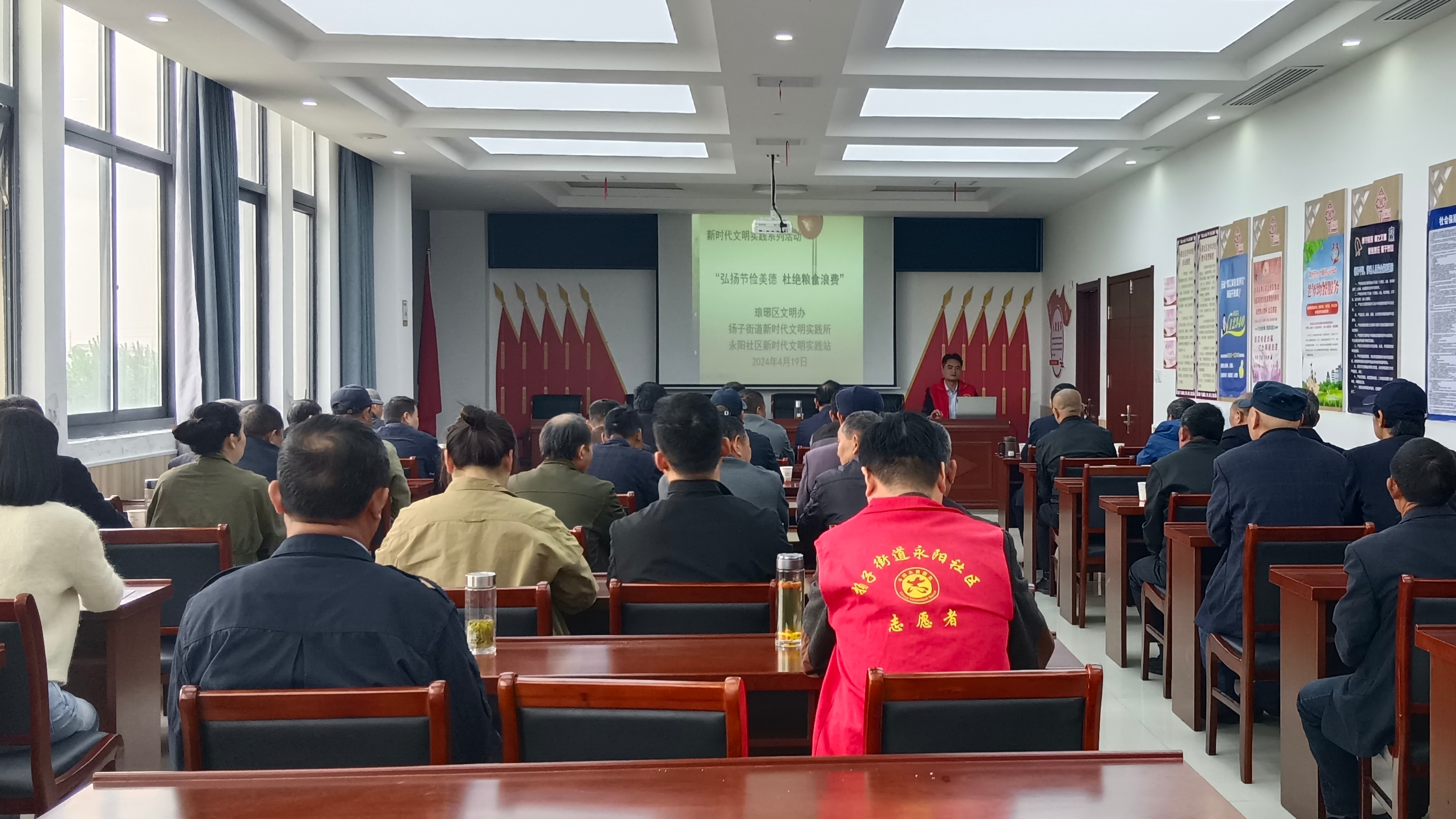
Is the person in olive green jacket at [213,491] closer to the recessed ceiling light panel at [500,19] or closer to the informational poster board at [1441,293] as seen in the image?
the recessed ceiling light panel at [500,19]

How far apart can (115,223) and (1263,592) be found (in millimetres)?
5796

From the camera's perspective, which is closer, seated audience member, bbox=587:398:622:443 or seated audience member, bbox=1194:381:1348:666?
seated audience member, bbox=1194:381:1348:666

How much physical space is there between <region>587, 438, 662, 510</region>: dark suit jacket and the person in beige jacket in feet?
5.13

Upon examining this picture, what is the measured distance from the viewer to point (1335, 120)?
6059mm

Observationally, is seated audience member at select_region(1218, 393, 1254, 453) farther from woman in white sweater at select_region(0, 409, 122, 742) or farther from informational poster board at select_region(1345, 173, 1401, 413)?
woman in white sweater at select_region(0, 409, 122, 742)

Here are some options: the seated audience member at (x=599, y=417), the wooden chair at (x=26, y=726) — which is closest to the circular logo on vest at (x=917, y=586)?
the wooden chair at (x=26, y=726)

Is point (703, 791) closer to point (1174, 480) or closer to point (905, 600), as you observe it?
point (905, 600)

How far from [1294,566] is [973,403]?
272 inches

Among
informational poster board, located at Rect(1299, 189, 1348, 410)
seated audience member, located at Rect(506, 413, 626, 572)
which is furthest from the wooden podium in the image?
seated audience member, located at Rect(506, 413, 626, 572)

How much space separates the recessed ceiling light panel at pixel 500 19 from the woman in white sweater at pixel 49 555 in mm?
3411

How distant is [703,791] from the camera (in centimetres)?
138

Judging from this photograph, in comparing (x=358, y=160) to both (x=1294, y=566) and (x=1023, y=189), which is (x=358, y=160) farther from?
(x=1294, y=566)

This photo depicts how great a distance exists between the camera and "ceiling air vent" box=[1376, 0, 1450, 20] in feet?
16.0

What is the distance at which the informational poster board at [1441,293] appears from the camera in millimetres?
5004
